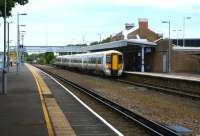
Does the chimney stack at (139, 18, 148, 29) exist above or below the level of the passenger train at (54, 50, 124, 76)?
above

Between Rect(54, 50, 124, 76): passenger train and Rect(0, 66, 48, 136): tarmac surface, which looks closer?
Rect(0, 66, 48, 136): tarmac surface

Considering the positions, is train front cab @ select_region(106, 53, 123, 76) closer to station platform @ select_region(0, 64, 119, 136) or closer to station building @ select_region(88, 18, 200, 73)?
station building @ select_region(88, 18, 200, 73)

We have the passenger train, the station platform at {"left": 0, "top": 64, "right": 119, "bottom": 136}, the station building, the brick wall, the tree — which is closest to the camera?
the station platform at {"left": 0, "top": 64, "right": 119, "bottom": 136}

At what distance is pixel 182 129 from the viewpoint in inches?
651

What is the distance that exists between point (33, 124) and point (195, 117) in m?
6.64

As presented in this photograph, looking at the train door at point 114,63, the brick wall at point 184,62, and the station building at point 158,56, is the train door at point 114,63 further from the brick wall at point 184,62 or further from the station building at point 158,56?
the brick wall at point 184,62

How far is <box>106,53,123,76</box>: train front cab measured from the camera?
196 feet

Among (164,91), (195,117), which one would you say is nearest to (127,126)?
(195,117)

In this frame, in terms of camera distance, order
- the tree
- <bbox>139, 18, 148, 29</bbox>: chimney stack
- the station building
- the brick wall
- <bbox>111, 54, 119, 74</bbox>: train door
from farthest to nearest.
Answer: <bbox>139, 18, 148, 29</bbox>: chimney stack < the brick wall < the station building < <bbox>111, 54, 119, 74</bbox>: train door < the tree

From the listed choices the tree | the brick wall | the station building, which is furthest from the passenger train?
the brick wall

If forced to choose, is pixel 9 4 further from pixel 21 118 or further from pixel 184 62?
pixel 184 62

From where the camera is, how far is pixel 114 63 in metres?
60.1

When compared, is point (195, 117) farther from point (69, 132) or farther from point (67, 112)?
point (69, 132)

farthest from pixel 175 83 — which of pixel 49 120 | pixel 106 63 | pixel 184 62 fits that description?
pixel 184 62
